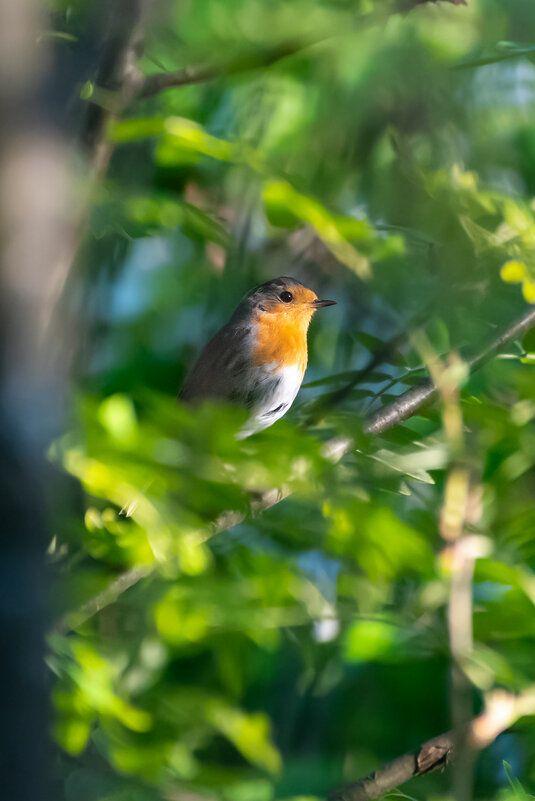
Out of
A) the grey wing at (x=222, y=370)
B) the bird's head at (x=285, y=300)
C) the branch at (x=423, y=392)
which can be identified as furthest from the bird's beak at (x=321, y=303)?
the branch at (x=423, y=392)

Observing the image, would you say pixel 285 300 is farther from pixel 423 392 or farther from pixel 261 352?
pixel 423 392

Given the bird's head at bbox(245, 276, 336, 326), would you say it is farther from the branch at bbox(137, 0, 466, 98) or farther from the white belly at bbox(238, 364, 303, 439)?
the branch at bbox(137, 0, 466, 98)

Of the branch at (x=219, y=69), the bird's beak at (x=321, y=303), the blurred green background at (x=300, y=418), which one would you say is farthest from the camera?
the bird's beak at (x=321, y=303)

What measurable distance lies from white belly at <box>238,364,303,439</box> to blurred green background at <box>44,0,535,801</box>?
0.05 m

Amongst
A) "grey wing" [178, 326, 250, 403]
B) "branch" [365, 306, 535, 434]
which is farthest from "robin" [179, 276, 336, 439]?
"branch" [365, 306, 535, 434]

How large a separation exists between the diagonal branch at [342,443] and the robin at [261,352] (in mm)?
294

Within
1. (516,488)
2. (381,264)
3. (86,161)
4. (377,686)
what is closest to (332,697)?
(377,686)

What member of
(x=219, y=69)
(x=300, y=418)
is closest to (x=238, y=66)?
(x=219, y=69)

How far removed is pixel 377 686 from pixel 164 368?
555 mm

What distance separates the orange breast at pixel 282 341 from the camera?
103 cm

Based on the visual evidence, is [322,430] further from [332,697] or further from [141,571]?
[332,697]

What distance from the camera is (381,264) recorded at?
740 mm

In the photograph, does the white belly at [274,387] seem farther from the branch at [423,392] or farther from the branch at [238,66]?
the branch at [238,66]

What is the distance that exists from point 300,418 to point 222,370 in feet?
1.07
